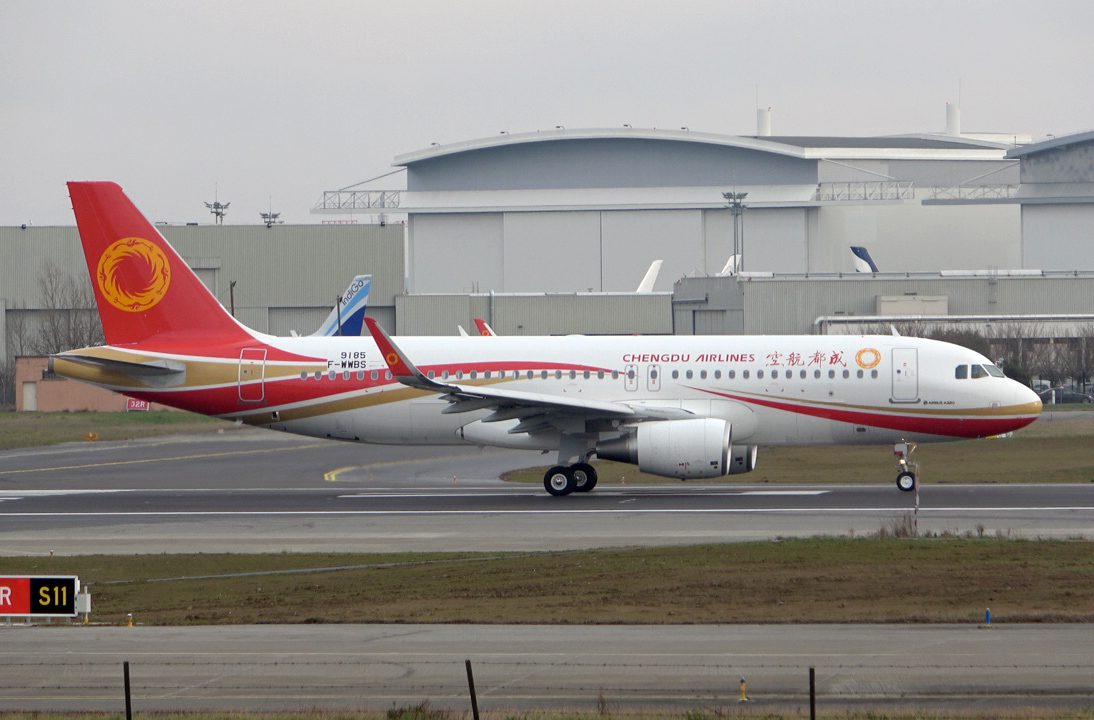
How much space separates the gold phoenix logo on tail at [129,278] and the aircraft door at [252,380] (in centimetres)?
314

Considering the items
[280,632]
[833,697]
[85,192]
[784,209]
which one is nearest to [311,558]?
[280,632]

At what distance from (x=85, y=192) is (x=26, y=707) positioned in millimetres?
23987

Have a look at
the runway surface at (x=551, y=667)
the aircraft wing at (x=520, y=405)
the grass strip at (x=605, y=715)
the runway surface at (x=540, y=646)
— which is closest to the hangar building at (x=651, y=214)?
the aircraft wing at (x=520, y=405)

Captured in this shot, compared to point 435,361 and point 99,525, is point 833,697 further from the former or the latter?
point 435,361

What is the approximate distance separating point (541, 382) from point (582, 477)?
2.76 m

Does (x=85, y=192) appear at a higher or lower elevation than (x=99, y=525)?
higher

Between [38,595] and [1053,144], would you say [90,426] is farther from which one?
[1053,144]

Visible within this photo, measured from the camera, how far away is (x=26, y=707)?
1310 cm

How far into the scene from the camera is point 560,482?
32719 mm

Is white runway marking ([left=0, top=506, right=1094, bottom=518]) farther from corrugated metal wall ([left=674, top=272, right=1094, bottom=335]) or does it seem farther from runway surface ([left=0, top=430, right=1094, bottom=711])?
corrugated metal wall ([left=674, top=272, right=1094, bottom=335])

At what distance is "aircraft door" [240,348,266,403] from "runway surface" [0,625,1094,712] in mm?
17114

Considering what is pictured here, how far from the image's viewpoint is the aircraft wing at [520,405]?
30.6 metres

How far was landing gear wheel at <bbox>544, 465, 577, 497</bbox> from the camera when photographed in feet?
107

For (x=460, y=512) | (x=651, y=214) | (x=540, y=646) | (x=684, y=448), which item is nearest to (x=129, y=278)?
(x=460, y=512)
